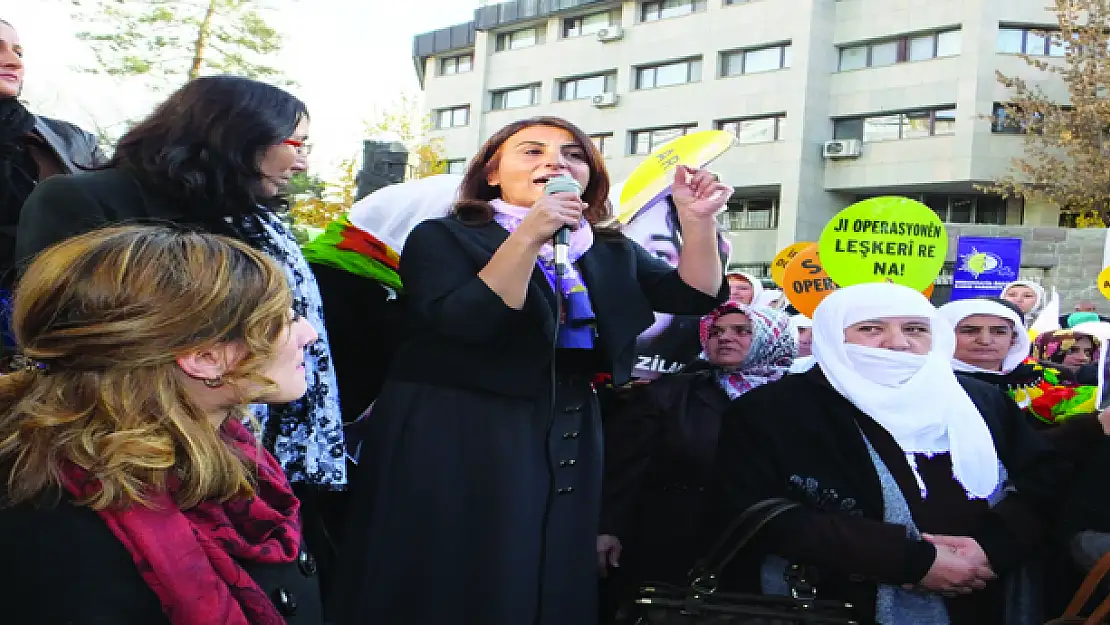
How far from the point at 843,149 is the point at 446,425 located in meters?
30.0

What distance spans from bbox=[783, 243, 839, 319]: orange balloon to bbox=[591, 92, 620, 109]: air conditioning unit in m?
29.2

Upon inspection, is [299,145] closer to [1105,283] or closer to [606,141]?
[1105,283]

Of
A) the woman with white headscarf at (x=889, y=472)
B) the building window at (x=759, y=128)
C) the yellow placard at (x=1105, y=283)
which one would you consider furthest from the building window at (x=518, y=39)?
the woman with white headscarf at (x=889, y=472)

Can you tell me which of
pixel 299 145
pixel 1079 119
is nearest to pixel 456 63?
pixel 1079 119

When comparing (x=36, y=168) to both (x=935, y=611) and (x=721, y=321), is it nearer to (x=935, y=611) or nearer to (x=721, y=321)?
(x=721, y=321)

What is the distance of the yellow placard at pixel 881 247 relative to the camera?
16.6 ft

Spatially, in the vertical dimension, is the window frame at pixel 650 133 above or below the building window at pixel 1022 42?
below

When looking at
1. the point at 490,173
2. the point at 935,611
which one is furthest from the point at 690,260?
the point at 935,611

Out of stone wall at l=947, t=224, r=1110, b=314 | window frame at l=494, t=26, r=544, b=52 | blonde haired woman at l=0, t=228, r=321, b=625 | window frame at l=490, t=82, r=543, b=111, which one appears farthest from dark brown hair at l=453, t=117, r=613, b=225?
window frame at l=494, t=26, r=544, b=52

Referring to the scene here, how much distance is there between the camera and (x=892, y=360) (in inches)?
127

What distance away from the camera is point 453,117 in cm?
4075

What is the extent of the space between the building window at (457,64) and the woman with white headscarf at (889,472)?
3856 cm

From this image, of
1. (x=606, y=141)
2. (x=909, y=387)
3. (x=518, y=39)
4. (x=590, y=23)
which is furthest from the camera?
(x=518, y=39)

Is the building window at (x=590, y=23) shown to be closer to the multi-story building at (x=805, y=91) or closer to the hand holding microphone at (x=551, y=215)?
the multi-story building at (x=805, y=91)
